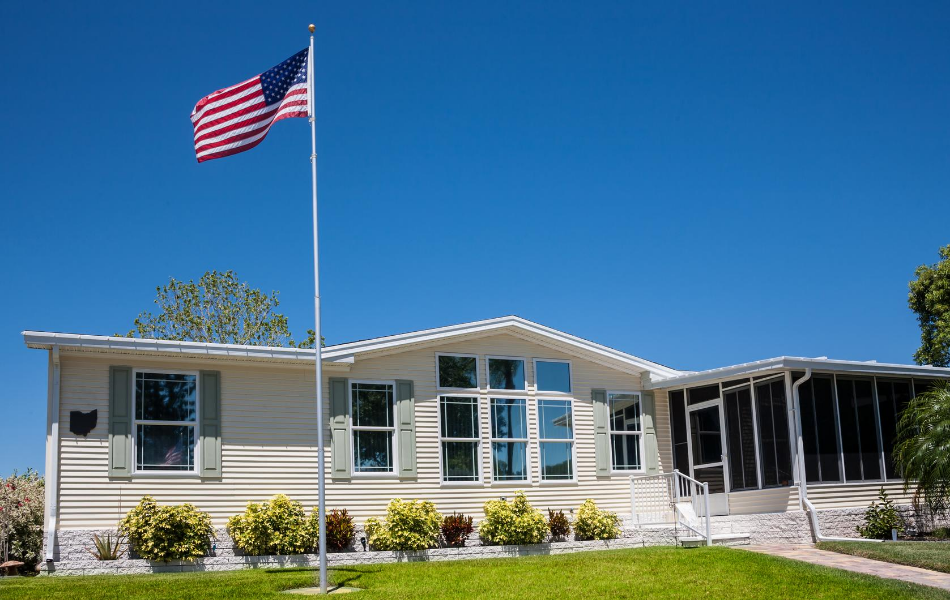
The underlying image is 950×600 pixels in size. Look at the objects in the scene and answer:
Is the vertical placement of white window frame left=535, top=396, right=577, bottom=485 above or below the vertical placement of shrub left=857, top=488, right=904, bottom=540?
above

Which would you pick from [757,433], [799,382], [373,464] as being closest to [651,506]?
[757,433]

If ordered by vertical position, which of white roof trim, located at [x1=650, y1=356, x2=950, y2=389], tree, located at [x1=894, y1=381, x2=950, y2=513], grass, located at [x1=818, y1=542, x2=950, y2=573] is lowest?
grass, located at [x1=818, y1=542, x2=950, y2=573]

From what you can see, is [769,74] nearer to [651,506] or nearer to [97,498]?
[651,506]

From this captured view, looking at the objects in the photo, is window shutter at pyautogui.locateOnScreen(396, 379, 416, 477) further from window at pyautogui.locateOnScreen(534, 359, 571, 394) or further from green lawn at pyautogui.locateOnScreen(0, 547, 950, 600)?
green lawn at pyautogui.locateOnScreen(0, 547, 950, 600)

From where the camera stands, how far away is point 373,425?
1527 centimetres

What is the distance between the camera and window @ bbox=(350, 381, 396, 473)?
15.1 meters

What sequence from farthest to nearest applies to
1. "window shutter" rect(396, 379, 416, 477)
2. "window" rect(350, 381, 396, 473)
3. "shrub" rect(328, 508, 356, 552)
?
1. "window shutter" rect(396, 379, 416, 477)
2. "window" rect(350, 381, 396, 473)
3. "shrub" rect(328, 508, 356, 552)

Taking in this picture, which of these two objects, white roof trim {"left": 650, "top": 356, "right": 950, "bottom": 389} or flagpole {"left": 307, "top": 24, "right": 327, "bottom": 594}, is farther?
white roof trim {"left": 650, "top": 356, "right": 950, "bottom": 389}

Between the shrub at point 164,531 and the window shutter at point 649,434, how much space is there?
8211mm

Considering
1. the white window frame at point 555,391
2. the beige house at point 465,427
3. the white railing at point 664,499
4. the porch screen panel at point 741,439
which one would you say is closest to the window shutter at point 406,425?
the beige house at point 465,427

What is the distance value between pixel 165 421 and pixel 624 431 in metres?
8.26

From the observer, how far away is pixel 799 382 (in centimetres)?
1529

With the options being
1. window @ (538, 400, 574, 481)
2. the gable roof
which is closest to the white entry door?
the gable roof

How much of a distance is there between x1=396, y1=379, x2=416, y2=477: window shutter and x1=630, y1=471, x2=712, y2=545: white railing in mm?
4310
